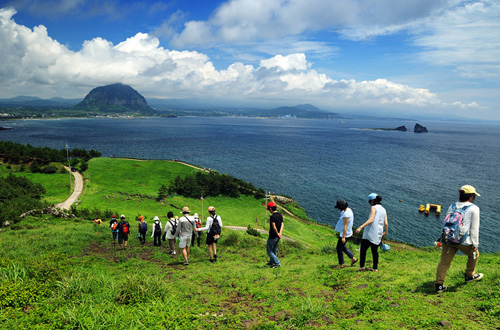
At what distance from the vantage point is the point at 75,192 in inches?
1929

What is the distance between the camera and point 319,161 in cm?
10644

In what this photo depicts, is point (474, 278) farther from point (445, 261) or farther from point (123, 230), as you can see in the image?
point (123, 230)

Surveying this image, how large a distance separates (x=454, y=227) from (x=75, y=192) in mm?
57170

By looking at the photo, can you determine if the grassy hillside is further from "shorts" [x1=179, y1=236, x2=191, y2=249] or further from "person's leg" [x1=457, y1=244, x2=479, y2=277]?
"shorts" [x1=179, y1=236, x2=191, y2=249]

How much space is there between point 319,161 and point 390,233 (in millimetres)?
62439

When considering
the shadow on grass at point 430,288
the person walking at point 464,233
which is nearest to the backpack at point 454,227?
the person walking at point 464,233

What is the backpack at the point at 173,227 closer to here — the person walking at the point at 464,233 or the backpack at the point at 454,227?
the person walking at the point at 464,233

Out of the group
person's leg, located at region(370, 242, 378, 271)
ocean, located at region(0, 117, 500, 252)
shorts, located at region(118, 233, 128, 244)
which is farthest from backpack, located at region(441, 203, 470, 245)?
ocean, located at region(0, 117, 500, 252)

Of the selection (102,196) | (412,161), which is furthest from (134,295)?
(412,161)

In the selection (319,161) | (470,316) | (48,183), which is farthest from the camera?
(319,161)

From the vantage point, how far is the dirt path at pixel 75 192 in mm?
40737

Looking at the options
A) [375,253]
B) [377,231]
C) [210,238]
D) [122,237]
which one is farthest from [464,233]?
[122,237]

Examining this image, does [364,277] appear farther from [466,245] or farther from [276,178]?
[276,178]

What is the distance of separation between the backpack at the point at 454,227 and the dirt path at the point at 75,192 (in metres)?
42.8
